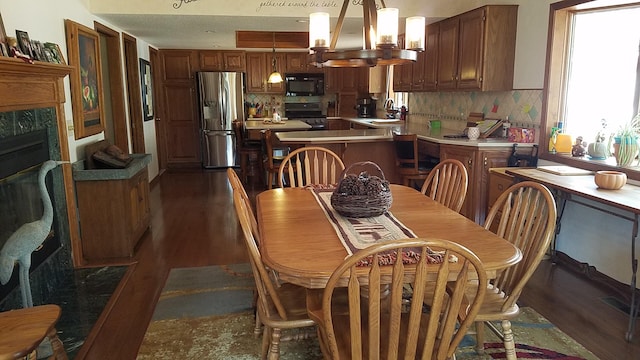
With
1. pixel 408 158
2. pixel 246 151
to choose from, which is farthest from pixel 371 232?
pixel 246 151

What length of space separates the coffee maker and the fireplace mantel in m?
5.68

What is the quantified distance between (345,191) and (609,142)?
88.4 inches

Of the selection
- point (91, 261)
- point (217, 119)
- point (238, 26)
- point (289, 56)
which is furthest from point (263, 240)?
point (289, 56)

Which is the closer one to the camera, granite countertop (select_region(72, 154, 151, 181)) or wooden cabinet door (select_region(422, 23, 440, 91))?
granite countertop (select_region(72, 154, 151, 181))

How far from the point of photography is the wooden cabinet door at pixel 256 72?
819 centimetres

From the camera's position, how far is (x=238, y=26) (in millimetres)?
5172

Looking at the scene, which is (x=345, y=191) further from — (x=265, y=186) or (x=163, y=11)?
(x=265, y=186)

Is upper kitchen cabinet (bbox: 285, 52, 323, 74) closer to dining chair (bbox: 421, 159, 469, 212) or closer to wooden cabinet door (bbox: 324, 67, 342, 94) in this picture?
wooden cabinet door (bbox: 324, 67, 342, 94)

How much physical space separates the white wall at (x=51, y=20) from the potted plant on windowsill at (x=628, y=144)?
3837mm

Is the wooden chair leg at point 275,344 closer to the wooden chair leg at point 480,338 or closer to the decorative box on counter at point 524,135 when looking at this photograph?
the wooden chair leg at point 480,338

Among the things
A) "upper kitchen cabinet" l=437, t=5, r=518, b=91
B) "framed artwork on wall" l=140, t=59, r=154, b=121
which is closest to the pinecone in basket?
"upper kitchen cabinet" l=437, t=5, r=518, b=91

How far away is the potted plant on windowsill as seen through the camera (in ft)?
9.77

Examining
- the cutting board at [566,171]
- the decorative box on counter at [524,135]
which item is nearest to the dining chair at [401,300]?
the cutting board at [566,171]

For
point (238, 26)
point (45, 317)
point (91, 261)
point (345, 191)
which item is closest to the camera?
point (45, 317)
